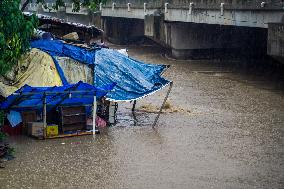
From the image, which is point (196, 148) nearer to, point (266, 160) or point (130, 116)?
point (266, 160)

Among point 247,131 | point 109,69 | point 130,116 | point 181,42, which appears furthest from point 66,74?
point 181,42

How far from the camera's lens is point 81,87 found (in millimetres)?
15336

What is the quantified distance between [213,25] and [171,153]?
2529 cm

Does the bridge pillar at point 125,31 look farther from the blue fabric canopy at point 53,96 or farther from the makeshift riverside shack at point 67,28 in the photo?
the blue fabric canopy at point 53,96

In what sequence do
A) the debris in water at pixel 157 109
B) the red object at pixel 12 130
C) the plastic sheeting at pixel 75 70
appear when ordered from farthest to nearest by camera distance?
the debris in water at pixel 157 109 → the plastic sheeting at pixel 75 70 → the red object at pixel 12 130

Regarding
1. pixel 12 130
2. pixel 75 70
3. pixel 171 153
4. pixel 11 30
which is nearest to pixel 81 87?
pixel 75 70

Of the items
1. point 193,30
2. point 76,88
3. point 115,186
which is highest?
point 193,30

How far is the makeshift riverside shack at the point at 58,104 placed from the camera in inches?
589

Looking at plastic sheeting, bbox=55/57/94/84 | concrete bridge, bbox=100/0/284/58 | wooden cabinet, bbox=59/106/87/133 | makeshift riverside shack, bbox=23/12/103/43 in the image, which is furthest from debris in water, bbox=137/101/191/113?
concrete bridge, bbox=100/0/284/58

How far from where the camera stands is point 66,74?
17.6 metres

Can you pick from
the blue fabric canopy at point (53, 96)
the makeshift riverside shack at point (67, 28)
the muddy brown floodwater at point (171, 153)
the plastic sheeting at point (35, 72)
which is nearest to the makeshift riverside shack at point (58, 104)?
the blue fabric canopy at point (53, 96)

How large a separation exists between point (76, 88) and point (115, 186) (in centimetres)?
480

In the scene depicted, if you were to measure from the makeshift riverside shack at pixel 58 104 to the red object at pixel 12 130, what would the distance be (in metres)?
0.39

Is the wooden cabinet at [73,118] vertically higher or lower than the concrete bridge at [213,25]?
lower
